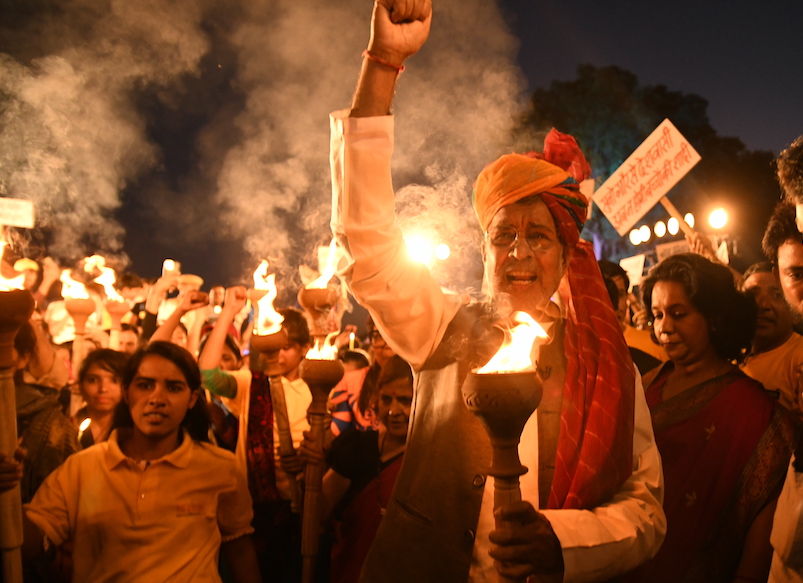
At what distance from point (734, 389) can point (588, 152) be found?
18.9 meters

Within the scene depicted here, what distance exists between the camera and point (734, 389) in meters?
2.92

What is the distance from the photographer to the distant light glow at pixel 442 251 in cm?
382

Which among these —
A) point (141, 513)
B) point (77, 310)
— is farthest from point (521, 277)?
point (77, 310)

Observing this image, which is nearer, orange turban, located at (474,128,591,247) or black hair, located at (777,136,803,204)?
black hair, located at (777,136,803,204)

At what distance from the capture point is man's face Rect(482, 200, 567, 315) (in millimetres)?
2238

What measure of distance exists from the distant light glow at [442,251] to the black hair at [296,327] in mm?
1410

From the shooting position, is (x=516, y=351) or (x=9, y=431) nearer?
(x=516, y=351)

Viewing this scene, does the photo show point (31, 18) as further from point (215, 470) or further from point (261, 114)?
point (215, 470)

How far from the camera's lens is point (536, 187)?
2.27m

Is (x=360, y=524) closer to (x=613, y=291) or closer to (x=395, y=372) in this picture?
(x=395, y=372)

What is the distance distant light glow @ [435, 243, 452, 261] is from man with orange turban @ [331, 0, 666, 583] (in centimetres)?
148

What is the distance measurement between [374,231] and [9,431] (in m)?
1.56

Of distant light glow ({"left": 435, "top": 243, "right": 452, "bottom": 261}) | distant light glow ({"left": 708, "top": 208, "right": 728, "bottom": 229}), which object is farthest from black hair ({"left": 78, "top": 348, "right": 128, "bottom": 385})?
distant light glow ({"left": 708, "top": 208, "right": 728, "bottom": 229})

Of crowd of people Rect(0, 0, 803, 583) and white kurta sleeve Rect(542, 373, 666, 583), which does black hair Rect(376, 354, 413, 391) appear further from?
white kurta sleeve Rect(542, 373, 666, 583)
